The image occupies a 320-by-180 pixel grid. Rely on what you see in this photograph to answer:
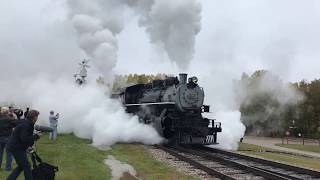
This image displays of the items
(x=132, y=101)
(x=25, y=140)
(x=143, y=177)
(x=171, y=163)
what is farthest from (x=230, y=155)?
(x=25, y=140)

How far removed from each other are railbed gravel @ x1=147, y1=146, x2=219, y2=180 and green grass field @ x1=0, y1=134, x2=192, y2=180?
33 cm

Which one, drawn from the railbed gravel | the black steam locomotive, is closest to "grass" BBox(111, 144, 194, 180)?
the railbed gravel

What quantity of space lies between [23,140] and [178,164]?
8106 millimetres

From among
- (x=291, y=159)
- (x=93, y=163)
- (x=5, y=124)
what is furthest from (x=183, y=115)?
(x=5, y=124)

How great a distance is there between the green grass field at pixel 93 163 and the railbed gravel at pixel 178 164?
326 millimetres

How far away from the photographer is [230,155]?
65.1 ft

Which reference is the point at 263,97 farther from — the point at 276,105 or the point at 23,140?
the point at 23,140

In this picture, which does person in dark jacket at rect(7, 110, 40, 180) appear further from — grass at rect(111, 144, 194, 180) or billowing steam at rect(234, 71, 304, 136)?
billowing steam at rect(234, 71, 304, 136)

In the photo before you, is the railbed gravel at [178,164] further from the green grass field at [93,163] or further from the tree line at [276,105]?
the tree line at [276,105]

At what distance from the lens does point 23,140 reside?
30.5ft

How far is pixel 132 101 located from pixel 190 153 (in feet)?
28.2

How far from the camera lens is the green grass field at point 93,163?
41.3ft

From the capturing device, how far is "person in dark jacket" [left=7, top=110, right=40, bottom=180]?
9.30 metres

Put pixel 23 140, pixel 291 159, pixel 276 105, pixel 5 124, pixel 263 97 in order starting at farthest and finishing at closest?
pixel 276 105 → pixel 263 97 → pixel 291 159 → pixel 5 124 → pixel 23 140
